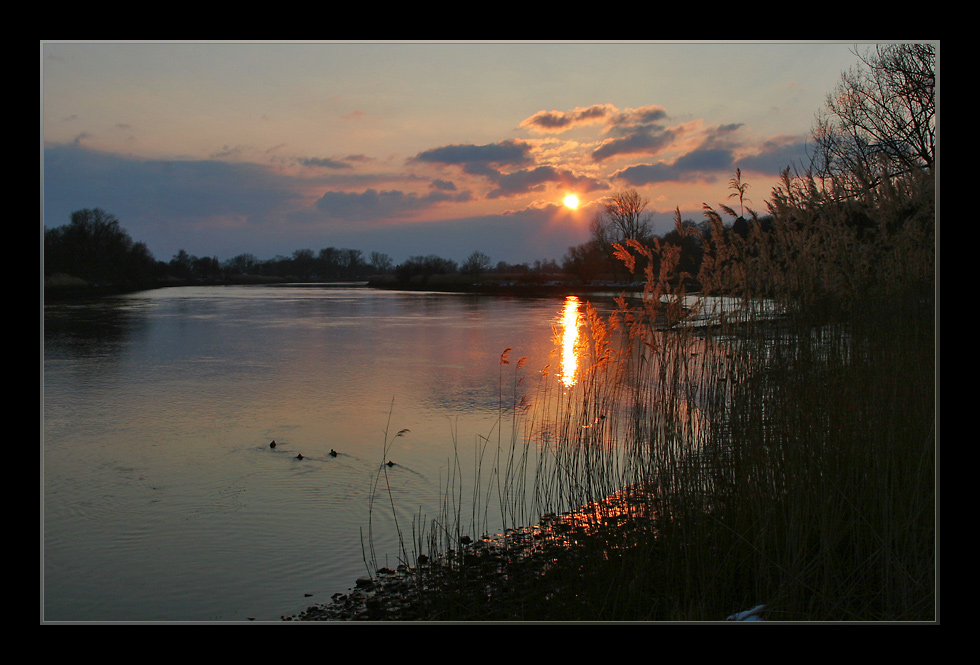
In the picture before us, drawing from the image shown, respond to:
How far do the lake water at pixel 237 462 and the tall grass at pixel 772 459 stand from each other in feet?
2.62

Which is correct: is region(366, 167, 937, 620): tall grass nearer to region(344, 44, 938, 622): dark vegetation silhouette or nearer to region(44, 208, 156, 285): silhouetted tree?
region(344, 44, 938, 622): dark vegetation silhouette

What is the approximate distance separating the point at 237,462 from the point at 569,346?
21.8 feet

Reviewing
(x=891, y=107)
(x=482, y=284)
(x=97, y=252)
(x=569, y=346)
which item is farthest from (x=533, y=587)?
(x=482, y=284)

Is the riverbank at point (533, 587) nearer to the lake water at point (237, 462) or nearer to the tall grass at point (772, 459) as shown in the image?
the tall grass at point (772, 459)

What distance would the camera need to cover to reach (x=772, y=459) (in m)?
3.14

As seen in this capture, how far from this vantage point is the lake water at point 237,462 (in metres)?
3.41

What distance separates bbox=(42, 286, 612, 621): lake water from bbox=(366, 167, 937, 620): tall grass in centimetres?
80

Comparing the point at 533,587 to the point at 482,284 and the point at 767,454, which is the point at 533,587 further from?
the point at 482,284

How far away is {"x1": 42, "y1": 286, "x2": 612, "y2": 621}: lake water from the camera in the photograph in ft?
11.2

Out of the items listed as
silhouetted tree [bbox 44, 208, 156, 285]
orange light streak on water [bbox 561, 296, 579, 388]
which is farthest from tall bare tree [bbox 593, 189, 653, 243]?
silhouetted tree [bbox 44, 208, 156, 285]
